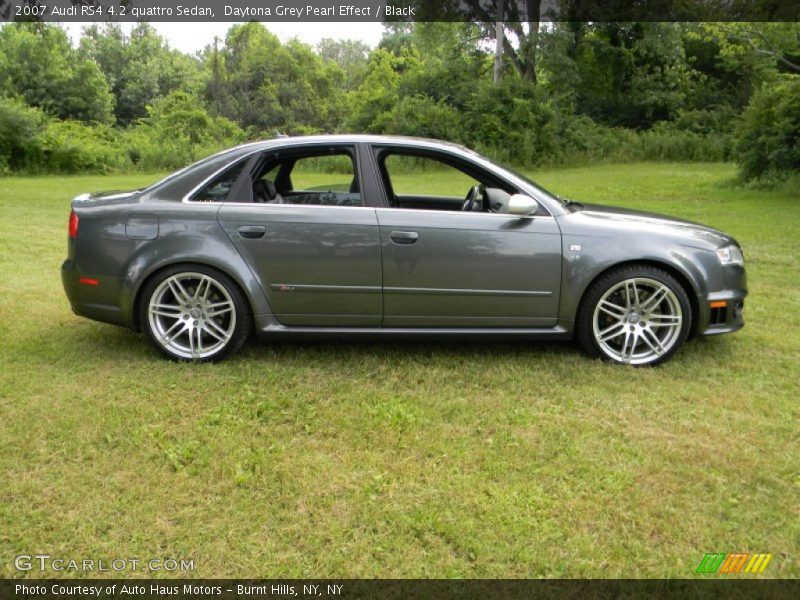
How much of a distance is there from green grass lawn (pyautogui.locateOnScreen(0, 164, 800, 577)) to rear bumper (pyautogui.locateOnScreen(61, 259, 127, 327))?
12.3 inches

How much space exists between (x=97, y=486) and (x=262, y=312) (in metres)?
1.81

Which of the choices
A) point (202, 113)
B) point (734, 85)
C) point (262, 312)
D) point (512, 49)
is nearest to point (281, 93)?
point (202, 113)

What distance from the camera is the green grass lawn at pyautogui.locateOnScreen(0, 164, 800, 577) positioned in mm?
2965

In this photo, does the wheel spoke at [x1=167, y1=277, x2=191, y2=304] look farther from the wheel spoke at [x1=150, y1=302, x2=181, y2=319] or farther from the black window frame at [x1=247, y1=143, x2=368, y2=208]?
the black window frame at [x1=247, y1=143, x2=368, y2=208]

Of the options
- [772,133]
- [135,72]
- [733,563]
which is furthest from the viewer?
[135,72]

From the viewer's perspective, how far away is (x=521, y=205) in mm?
4875

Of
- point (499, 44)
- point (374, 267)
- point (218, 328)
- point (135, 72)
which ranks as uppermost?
point (135, 72)

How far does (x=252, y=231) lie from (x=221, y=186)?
435 mm

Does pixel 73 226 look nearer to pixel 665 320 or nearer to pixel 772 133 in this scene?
pixel 665 320

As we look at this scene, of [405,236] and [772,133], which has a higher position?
[772,133]

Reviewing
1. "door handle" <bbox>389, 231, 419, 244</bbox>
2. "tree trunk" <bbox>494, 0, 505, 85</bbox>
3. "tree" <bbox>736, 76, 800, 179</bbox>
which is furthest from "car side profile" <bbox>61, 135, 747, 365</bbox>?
"tree trunk" <bbox>494, 0, 505, 85</bbox>

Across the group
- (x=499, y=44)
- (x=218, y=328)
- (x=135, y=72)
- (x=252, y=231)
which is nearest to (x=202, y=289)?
(x=218, y=328)

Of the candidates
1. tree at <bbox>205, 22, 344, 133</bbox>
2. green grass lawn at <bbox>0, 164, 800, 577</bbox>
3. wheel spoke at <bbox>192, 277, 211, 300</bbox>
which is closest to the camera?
green grass lawn at <bbox>0, 164, 800, 577</bbox>

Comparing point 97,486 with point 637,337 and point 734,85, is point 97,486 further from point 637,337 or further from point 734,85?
point 734,85
